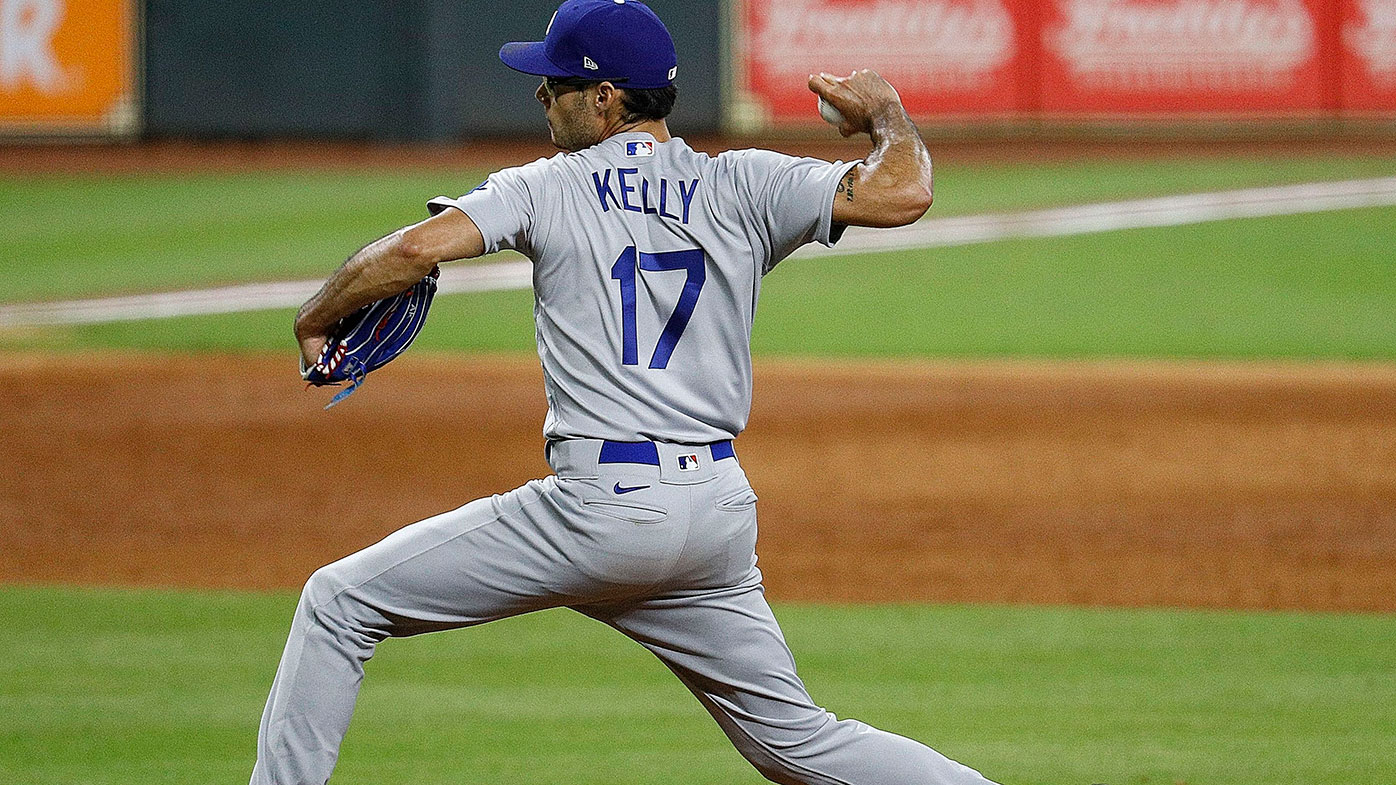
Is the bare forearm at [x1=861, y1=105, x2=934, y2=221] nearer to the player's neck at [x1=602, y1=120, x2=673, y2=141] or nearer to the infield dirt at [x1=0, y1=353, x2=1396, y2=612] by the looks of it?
the player's neck at [x1=602, y1=120, x2=673, y2=141]

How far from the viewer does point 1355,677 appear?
214 inches

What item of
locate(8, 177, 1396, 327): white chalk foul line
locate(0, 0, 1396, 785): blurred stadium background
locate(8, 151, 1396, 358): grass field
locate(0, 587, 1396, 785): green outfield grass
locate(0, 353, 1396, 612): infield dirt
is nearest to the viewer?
locate(0, 587, 1396, 785): green outfield grass

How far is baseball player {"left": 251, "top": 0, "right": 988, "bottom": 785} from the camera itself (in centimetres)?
313

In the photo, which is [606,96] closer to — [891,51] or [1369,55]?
[891,51]

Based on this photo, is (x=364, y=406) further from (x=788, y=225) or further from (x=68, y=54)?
(x=68, y=54)

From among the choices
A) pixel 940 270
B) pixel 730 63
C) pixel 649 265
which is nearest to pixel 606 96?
pixel 649 265

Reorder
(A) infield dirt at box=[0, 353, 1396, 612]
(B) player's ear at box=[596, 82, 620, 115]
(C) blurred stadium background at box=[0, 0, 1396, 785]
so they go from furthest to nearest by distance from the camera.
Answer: (A) infield dirt at box=[0, 353, 1396, 612] < (C) blurred stadium background at box=[0, 0, 1396, 785] < (B) player's ear at box=[596, 82, 620, 115]

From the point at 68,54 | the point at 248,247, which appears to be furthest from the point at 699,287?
the point at 68,54

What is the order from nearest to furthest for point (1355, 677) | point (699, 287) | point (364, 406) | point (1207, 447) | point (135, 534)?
point (699, 287), point (1355, 677), point (135, 534), point (1207, 447), point (364, 406)

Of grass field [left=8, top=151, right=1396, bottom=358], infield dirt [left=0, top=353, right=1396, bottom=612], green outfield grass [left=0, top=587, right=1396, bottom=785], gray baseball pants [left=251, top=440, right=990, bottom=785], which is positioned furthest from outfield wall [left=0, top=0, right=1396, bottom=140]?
gray baseball pants [left=251, top=440, right=990, bottom=785]

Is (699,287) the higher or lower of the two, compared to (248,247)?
higher

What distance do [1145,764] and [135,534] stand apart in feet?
16.9

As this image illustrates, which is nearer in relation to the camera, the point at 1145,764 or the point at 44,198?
the point at 1145,764

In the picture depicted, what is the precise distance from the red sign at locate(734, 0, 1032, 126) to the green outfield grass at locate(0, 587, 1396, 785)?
1238 centimetres
